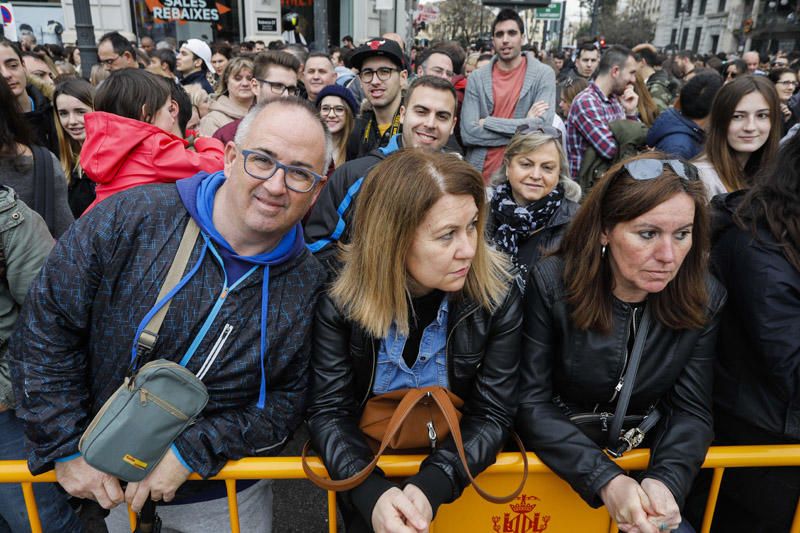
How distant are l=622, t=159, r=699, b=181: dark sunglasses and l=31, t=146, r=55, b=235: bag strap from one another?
2.64m

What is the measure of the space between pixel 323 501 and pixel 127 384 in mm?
1954

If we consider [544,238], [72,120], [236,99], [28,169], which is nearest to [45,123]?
[72,120]

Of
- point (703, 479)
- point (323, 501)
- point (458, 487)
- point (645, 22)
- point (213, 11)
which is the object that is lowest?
point (323, 501)

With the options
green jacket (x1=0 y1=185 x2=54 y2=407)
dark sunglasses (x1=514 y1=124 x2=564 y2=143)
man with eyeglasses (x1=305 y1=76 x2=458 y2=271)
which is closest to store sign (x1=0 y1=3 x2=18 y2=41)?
man with eyeglasses (x1=305 y1=76 x2=458 y2=271)

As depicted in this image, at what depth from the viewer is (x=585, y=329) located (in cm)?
198

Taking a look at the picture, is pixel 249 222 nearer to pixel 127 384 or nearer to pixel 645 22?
pixel 127 384

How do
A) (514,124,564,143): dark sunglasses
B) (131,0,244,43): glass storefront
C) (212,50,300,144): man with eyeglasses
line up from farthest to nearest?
(131,0,244,43): glass storefront
(212,50,300,144): man with eyeglasses
(514,124,564,143): dark sunglasses

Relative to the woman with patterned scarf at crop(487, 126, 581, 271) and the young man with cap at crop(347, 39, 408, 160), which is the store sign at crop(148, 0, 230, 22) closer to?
the young man with cap at crop(347, 39, 408, 160)

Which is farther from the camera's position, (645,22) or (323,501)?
(645,22)

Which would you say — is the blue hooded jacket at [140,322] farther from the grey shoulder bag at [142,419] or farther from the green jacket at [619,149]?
the green jacket at [619,149]

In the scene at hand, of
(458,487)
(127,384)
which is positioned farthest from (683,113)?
(127,384)

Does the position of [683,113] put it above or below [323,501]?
above

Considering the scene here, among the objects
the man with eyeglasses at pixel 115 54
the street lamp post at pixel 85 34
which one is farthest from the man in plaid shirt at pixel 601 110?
A: the street lamp post at pixel 85 34

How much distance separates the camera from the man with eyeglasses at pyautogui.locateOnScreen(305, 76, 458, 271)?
2961mm
